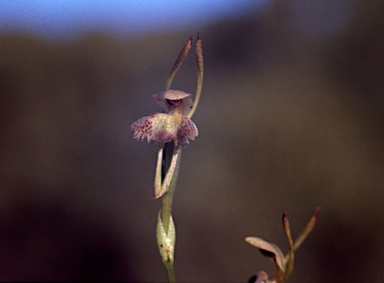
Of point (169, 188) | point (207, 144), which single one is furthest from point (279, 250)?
point (207, 144)

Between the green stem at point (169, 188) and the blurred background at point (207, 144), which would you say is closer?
the green stem at point (169, 188)

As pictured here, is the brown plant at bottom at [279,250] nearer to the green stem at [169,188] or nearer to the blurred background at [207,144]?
the green stem at [169,188]

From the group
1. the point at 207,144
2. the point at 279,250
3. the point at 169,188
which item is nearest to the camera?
the point at 169,188

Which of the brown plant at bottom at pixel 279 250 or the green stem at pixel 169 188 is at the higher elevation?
the green stem at pixel 169 188

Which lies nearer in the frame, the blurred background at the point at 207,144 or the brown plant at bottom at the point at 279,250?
the brown plant at bottom at the point at 279,250

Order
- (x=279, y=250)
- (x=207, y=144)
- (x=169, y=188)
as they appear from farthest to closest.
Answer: (x=207, y=144)
(x=279, y=250)
(x=169, y=188)

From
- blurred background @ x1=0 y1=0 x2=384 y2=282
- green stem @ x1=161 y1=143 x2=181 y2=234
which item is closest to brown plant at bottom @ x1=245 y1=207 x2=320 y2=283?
green stem @ x1=161 y1=143 x2=181 y2=234

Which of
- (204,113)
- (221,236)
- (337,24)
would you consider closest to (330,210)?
(221,236)

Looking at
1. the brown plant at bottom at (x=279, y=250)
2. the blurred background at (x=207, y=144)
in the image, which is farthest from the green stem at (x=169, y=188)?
the blurred background at (x=207, y=144)

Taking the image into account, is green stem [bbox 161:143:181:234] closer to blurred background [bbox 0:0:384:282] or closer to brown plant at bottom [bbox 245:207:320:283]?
brown plant at bottom [bbox 245:207:320:283]

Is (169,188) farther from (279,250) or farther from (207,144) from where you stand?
(207,144)
